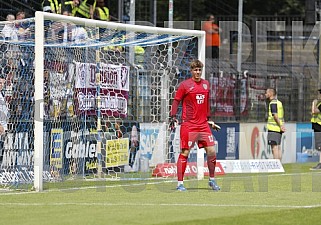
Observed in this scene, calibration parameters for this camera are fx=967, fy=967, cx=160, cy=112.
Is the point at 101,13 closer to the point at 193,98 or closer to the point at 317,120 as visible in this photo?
the point at 317,120

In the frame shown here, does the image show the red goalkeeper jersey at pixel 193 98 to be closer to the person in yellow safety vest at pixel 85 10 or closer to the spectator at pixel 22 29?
the spectator at pixel 22 29

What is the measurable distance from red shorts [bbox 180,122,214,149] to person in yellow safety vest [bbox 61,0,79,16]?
275 inches

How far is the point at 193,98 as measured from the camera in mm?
16203

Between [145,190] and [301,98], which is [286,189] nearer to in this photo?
[145,190]

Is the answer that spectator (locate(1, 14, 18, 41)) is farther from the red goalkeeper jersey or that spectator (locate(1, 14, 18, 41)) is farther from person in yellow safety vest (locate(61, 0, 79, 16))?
person in yellow safety vest (locate(61, 0, 79, 16))

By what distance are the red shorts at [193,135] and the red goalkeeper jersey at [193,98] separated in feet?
0.31

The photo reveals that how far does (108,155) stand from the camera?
771 inches

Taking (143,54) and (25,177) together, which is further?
(143,54)

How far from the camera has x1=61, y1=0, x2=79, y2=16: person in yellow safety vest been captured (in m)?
22.3

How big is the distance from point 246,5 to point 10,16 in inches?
943

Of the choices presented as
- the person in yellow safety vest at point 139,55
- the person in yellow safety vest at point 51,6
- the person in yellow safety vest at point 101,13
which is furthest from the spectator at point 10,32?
the person in yellow safety vest at point 101,13

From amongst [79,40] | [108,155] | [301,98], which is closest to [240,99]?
[301,98]

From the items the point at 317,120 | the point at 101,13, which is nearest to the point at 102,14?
the point at 101,13

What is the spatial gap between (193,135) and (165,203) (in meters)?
2.72
